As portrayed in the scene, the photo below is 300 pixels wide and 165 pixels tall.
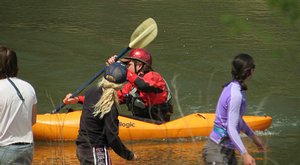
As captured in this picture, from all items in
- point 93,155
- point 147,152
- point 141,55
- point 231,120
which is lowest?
point 147,152

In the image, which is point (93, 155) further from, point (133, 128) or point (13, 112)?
point (133, 128)

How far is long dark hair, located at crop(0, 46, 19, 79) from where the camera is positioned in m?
4.20

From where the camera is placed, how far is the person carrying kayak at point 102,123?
4.68m

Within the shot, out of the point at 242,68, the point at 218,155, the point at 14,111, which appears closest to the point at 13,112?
the point at 14,111

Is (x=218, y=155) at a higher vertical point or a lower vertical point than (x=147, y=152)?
higher

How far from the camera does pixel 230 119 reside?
4523 millimetres

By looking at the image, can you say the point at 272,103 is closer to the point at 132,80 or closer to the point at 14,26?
the point at 132,80

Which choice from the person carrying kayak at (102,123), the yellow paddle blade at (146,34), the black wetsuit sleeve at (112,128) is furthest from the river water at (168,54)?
the black wetsuit sleeve at (112,128)

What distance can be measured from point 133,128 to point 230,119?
3.88 meters

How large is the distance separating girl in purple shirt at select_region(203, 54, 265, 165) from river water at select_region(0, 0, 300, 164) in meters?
1.94

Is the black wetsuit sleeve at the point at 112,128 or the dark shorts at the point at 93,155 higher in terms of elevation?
the black wetsuit sleeve at the point at 112,128

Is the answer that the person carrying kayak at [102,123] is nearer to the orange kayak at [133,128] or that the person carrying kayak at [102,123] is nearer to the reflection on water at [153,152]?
the reflection on water at [153,152]

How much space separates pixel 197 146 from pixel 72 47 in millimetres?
6241

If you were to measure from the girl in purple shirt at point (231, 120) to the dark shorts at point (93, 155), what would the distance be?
2.19ft
